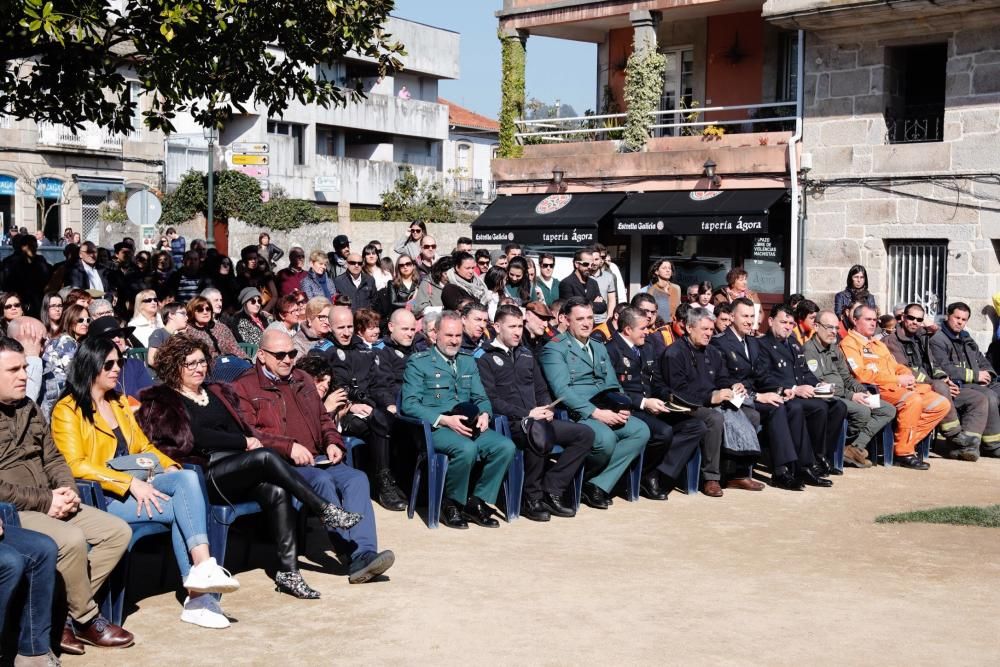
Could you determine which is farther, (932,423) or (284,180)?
(284,180)

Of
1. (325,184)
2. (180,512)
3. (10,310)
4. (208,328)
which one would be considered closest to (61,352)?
(10,310)

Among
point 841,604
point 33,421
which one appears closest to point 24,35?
point 33,421

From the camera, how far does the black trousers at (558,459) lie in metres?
9.24

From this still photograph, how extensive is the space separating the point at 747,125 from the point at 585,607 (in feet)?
53.9

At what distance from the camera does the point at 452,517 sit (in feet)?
28.7

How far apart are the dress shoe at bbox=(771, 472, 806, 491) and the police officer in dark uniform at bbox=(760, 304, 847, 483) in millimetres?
285

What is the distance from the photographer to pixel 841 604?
6.88m

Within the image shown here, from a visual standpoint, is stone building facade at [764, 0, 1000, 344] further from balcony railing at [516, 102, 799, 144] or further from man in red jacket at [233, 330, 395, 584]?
man in red jacket at [233, 330, 395, 584]

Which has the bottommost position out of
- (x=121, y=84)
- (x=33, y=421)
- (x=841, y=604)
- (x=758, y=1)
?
(x=841, y=604)

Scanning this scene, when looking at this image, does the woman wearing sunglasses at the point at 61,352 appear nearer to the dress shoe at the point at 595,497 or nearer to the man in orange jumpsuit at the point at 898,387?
the dress shoe at the point at 595,497

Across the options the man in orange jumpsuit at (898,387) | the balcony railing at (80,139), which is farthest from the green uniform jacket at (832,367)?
the balcony railing at (80,139)

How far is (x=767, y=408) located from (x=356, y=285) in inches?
197

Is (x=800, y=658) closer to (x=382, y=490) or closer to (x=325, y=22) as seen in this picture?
(x=382, y=490)

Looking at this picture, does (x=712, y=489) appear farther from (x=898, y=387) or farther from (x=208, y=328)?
(x=208, y=328)
